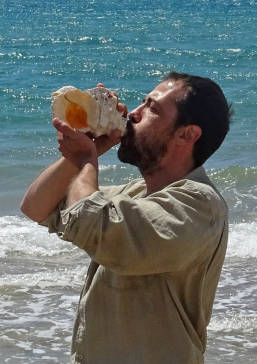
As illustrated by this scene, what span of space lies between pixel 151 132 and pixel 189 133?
4.2 inches

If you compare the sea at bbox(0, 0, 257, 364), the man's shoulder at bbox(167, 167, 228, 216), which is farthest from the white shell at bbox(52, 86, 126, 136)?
the sea at bbox(0, 0, 257, 364)

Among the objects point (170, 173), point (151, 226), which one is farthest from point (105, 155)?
point (151, 226)

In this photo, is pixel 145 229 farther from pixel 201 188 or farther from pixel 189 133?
pixel 189 133

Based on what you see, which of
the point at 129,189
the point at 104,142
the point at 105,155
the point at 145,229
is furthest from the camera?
the point at 105,155

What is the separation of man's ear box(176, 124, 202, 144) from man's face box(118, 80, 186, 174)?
0.02 meters

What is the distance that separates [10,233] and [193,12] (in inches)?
1340

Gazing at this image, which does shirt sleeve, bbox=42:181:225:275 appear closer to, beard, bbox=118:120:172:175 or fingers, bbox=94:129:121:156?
beard, bbox=118:120:172:175

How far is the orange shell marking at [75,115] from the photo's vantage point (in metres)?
2.78

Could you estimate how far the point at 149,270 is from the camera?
2.51 meters

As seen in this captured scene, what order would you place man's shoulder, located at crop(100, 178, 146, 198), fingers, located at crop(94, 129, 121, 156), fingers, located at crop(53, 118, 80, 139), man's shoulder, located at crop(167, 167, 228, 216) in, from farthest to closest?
man's shoulder, located at crop(100, 178, 146, 198), fingers, located at crop(94, 129, 121, 156), fingers, located at crop(53, 118, 80, 139), man's shoulder, located at crop(167, 167, 228, 216)

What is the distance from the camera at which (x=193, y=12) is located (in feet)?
138

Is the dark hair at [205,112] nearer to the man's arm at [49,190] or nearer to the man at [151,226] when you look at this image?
the man at [151,226]

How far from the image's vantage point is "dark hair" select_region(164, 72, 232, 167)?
2707 mm

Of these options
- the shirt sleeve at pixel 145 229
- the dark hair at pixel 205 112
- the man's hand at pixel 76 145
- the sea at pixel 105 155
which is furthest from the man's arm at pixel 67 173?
the sea at pixel 105 155
